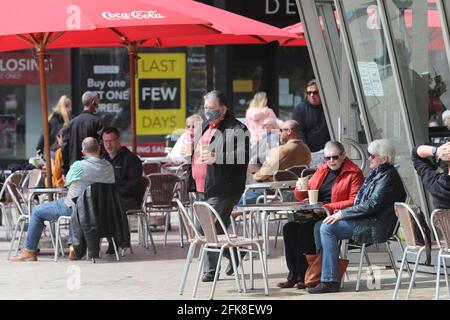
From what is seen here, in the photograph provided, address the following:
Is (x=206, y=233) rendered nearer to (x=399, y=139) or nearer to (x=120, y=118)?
(x=399, y=139)

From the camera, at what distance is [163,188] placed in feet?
47.3

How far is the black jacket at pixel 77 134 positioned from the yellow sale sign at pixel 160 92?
673cm

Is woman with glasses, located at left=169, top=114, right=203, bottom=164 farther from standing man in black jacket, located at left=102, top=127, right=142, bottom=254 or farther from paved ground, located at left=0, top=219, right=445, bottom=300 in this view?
paved ground, located at left=0, top=219, right=445, bottom=300

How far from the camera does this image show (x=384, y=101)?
12.3 m

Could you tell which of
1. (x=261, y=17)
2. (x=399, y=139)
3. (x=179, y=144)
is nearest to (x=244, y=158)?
(x=399, y=139)

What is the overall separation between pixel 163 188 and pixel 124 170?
1.00 meters

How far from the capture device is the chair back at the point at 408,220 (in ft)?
30.8

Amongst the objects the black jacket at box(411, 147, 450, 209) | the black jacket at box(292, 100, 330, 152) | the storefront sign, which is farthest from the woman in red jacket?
the storefront sign

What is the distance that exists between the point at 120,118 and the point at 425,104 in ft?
32.7

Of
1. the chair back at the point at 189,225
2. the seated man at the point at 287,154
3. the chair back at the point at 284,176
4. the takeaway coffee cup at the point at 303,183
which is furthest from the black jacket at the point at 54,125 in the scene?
the takeaway coffee cup at the point at 303,183

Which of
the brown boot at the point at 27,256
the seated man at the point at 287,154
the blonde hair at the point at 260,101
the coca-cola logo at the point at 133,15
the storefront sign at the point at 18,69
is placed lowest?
the brown boot at the point at 27,256

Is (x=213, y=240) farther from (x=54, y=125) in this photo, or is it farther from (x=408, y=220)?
(x=54, y=125)

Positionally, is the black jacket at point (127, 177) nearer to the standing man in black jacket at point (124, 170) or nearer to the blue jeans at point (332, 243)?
the standing man in black jacket at point (124, 170)

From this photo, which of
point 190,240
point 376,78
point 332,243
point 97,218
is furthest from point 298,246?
point 97,218
